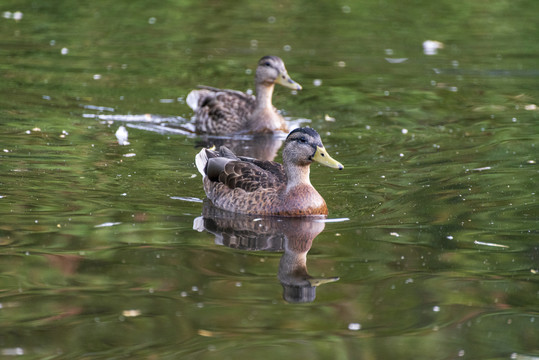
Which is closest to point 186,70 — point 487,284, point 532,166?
point 532,166

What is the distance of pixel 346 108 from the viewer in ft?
48.5

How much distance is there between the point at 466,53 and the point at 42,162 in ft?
33.0

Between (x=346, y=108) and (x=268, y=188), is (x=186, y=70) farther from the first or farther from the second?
(x=268, y=188)

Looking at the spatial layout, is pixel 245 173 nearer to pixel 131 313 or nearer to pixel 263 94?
pixel 131 313

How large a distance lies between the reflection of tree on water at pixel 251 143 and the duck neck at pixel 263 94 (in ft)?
1.70

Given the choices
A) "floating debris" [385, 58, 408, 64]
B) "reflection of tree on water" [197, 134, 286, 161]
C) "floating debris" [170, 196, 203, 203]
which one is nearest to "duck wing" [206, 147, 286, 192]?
"floating debris" [170, 196, 203, 203]

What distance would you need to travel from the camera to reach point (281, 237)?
8.79m

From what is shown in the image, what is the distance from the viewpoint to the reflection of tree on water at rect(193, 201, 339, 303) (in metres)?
7.51

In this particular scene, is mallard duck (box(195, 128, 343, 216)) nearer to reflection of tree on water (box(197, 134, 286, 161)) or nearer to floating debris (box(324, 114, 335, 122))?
reflection of tree on water (box(197, 134, 286, 161))

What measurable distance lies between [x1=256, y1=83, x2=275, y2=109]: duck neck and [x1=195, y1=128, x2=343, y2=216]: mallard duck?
4078 millimetres

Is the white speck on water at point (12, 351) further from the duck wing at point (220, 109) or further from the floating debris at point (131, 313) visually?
the duck wing at point (220, 109)

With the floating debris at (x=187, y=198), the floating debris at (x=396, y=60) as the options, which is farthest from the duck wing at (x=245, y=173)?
the floating debris at (x=396, y=60)

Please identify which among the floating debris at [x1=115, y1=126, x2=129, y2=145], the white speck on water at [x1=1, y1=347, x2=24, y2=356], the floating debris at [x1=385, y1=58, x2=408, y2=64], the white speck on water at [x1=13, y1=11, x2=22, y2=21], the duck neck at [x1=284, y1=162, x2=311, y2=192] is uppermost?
the white speck on water at [x1=1, y1=347, x2=24, y2=356]

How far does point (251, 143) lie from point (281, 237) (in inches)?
193
